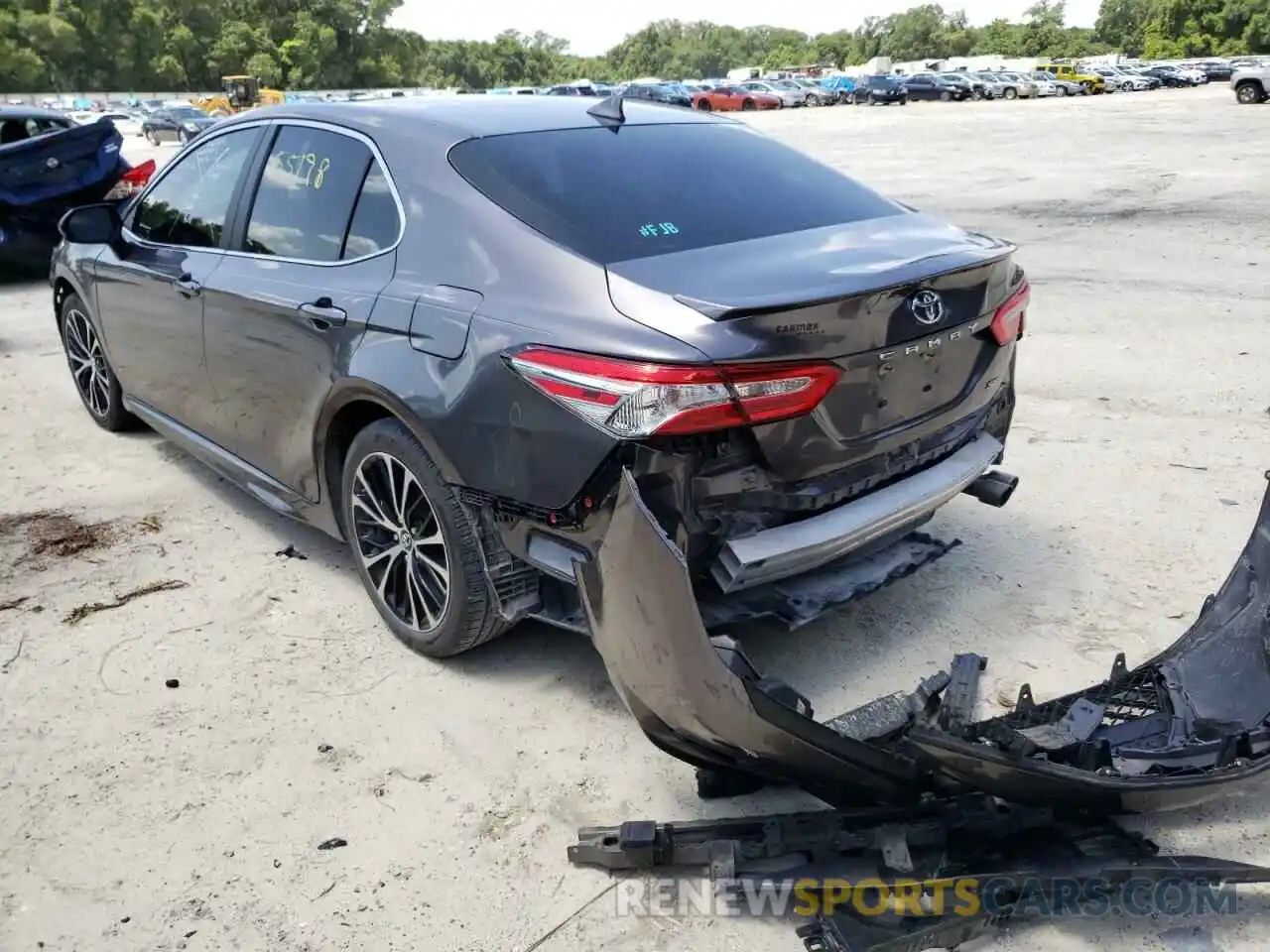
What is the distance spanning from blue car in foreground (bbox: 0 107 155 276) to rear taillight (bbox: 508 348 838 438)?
9.55 m

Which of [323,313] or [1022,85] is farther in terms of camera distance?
[1022,85]

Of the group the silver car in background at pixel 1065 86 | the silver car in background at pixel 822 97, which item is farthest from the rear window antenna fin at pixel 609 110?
the silver car in background at pixel 1065 86

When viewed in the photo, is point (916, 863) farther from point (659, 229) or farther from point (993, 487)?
point (659, 229)

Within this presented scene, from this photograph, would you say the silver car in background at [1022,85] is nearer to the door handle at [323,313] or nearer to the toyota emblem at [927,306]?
the toyota emblem at [927,306]

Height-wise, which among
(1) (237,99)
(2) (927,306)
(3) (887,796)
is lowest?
(3) (887,796)

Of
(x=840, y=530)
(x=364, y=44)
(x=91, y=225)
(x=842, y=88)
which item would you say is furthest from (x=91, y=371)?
(x=364, y=44)

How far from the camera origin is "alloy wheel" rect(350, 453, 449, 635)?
3.35 m

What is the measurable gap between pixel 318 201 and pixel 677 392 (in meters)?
1.81

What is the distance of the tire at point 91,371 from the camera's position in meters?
5.61

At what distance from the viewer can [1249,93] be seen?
3647 cm

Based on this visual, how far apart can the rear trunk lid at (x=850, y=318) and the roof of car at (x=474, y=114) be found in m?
0.93

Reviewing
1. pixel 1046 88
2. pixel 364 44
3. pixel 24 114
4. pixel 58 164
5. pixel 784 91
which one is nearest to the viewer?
pixel 58 164

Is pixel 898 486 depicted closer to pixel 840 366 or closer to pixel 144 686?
pixel 840 366

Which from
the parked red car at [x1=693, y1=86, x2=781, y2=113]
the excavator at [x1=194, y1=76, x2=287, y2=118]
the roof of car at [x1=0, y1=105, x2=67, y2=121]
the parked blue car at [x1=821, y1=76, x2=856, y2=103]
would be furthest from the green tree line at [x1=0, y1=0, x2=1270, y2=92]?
the roof of car at [x1=0, y1=105, x2=67, y2=121]
